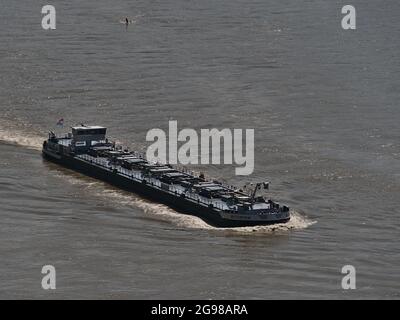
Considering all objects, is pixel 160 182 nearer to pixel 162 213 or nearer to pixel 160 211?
pixel 160 211

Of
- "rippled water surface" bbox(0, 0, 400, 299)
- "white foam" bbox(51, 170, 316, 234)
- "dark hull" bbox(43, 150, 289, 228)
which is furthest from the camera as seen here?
"dark hull" bbox(43, 150, 289, 228)

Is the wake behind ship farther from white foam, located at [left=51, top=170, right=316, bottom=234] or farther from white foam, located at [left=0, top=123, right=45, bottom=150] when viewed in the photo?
white foam, located at [left=0, top=123, right=45, bottom=150]

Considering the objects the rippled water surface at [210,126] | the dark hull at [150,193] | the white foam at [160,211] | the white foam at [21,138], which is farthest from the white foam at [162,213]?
the white foam at [21,138]

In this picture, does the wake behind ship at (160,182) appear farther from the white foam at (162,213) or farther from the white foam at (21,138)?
the white foam at (21,138)

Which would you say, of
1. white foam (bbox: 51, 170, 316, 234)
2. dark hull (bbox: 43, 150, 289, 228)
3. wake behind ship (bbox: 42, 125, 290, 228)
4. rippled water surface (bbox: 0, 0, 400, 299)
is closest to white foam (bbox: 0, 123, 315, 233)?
white foam (bbox: 51, 170, 316, 234)

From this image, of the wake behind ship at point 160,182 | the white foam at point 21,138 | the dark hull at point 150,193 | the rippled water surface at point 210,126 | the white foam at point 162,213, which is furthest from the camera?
the white foam at point 21,138

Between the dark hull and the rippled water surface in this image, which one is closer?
the rippled water surface

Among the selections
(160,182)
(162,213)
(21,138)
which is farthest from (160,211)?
(21,138)
